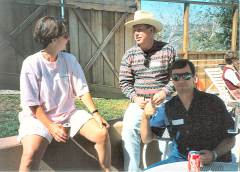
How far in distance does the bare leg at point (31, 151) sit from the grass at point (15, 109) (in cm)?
124

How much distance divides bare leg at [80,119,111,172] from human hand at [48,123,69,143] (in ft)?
0.66

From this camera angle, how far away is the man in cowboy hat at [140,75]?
10.7ft

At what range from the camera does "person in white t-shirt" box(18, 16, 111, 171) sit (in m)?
2.67

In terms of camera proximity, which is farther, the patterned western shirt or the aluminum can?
the patterned western shirt

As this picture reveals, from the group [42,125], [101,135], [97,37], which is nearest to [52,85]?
[42,125]

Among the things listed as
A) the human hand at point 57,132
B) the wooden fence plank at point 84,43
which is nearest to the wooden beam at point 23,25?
the wooden fence plank at point 84,43

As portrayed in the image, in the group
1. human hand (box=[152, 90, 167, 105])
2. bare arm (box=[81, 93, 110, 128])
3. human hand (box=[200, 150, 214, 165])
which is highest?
human hand (box=[152, 90, 167, 105])

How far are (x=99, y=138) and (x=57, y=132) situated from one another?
0.33 metres

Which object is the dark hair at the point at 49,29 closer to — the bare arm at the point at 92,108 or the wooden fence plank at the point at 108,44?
the bare arm at the point at 92,108

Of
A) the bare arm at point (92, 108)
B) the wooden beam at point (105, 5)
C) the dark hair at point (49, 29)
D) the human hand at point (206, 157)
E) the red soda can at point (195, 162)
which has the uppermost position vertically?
the wooden beam at point (105, 5)

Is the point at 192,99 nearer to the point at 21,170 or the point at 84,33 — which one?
the point at 21,170

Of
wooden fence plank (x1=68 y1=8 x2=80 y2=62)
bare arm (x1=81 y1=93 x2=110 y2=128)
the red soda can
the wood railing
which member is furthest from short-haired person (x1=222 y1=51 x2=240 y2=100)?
the red soda can

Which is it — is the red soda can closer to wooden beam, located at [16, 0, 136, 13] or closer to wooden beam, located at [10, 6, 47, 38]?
wooden beam, located at [10, 6, 47, 38]

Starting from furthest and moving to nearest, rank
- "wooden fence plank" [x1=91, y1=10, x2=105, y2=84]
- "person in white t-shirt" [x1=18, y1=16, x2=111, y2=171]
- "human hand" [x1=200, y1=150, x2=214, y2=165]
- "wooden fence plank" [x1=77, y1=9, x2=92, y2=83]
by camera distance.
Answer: "wooden fence plank" [x1=91, y1=10, x2=105, y2=84], "wooden fence plank" [x1=77, y1=9, x2=92, y2=83], "person in white t-shirt" [x1=18, y1=16, x2=111, y2=171], "human hand" [x1=200, y1=150, x2=214, y2=165]
